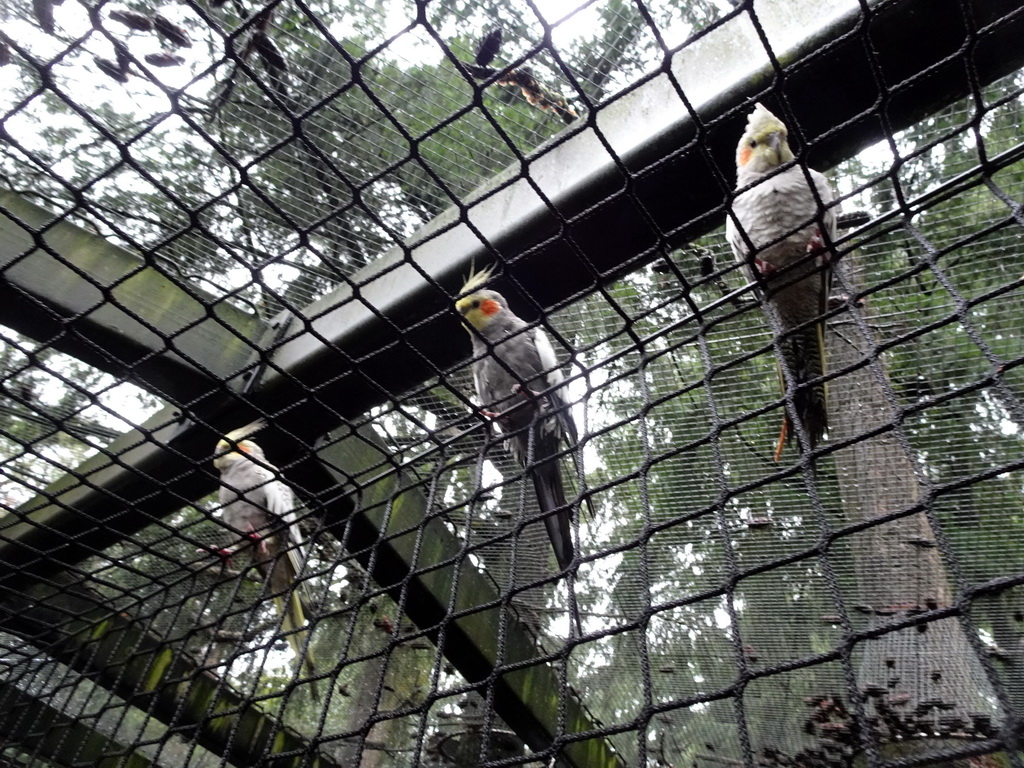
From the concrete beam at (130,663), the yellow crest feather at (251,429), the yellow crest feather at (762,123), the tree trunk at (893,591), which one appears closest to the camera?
the yellow crest feather at (762,123)

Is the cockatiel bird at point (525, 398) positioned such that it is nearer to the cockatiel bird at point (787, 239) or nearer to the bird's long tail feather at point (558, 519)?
the bird's long tail feather at point (558, 519)

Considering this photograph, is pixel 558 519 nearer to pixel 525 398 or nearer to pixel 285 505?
pixel 525 398

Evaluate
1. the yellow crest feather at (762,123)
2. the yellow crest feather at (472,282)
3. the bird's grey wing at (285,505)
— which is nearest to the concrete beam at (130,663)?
the bird's grey wing at (285,505)

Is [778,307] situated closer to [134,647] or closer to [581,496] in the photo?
[581,496]

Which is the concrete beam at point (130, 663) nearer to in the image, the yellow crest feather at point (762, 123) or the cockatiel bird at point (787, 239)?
the cockatiel bird at point (787, 239)

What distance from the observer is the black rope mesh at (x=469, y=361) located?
0.95 metres

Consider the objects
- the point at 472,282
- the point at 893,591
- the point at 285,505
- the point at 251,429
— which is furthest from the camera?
the point at 285,505

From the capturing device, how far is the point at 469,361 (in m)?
1.20

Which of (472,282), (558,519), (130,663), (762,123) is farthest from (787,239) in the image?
(130,663)

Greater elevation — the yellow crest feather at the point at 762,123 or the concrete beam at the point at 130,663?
the yellow crest feather at the point at 762,123

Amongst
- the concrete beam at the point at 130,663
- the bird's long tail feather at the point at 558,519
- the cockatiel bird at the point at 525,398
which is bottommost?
the concrete beam at the point at 130,663

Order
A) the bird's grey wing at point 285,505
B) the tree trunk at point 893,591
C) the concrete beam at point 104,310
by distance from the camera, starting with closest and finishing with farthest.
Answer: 1. the concrete beam at point 104,310
2. the tree trunk at point 893,591
3. the bird's grey wing at point 285,505

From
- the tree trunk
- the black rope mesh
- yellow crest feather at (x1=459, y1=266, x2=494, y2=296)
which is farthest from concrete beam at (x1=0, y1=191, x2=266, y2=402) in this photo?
the tree trunk

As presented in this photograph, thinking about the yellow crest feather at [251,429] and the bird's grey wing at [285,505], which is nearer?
the yellow crest feather at [251,429]
